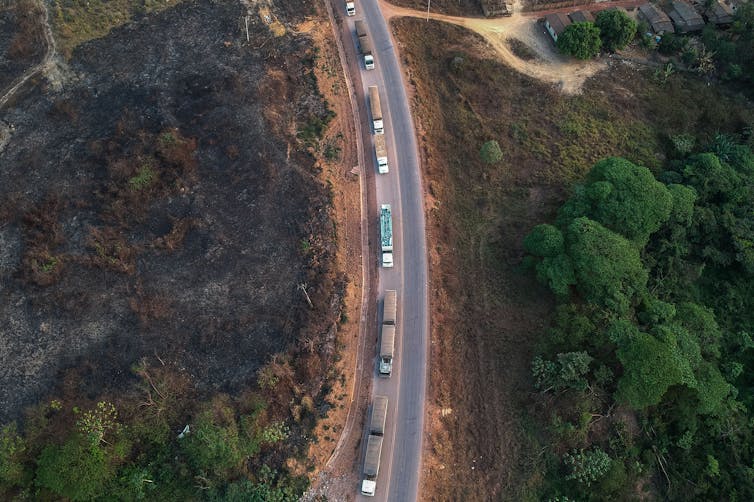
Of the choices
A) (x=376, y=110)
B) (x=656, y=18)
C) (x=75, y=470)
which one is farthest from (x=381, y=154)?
(x=656, y=18)

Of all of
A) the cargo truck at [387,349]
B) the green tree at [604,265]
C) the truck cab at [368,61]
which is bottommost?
the cargo truck at [387,349]

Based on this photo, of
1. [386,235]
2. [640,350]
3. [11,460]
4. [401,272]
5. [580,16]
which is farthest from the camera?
[580,16]

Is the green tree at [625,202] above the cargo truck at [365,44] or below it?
below

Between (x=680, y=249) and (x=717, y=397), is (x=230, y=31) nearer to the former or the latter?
(x=680, y=249)

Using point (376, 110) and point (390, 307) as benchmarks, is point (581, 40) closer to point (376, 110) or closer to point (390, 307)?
point (376, 110)

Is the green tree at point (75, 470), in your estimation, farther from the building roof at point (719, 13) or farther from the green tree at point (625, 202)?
the building roof at point (719, 13)

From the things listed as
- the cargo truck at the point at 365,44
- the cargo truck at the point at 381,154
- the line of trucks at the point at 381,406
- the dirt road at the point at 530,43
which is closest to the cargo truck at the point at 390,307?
the line of trucks at the point at 381,406

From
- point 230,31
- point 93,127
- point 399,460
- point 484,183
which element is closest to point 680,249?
point 484,183
